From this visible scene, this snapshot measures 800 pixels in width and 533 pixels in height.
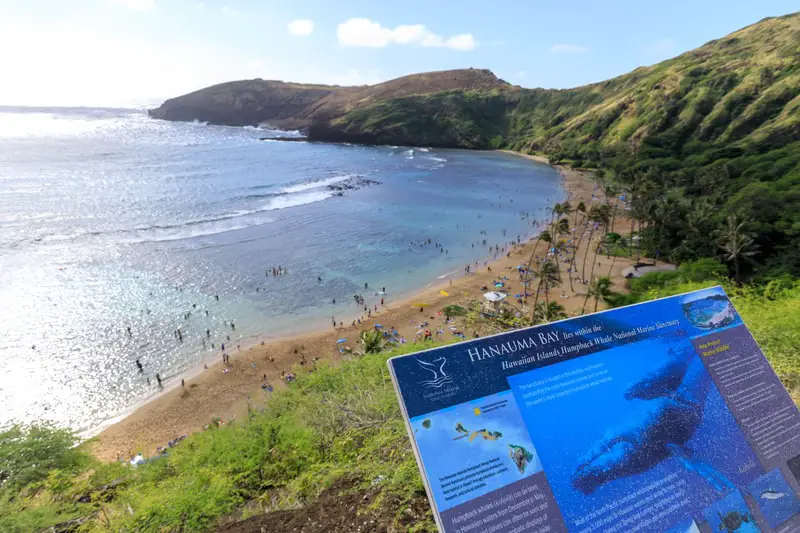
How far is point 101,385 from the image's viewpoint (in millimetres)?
23938

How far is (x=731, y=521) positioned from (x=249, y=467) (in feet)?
32.0

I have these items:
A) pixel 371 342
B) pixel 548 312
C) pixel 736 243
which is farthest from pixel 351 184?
pixel 736 243

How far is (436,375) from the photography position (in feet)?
14.4

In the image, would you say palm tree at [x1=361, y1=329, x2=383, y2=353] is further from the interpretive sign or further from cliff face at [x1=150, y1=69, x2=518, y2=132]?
cliff face at [x1=150, y1=69, x2=518, y2=132]

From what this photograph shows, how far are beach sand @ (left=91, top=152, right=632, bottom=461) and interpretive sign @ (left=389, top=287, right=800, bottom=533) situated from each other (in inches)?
650

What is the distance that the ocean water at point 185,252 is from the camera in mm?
25834

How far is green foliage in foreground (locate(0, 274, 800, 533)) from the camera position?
8.59 metres

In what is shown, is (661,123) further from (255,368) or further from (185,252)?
(255,368)

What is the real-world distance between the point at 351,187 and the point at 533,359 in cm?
7456

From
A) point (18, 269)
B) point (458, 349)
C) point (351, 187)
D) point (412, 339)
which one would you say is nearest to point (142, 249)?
point (18, 269)

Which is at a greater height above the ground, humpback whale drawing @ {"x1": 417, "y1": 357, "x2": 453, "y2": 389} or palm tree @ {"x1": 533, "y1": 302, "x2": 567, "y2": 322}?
humpback whale drawing @ {"x1": 417, "y1": 357, "x2": 453, "y2": 389}

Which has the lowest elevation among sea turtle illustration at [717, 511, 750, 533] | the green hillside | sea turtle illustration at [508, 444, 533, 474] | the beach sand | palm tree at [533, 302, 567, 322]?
the beach sand

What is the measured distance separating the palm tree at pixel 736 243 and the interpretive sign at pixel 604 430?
31.1 meters

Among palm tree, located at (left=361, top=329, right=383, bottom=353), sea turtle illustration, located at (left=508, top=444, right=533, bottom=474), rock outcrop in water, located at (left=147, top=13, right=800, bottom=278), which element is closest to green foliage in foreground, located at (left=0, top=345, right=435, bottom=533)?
sea turtle illustration, located at (left=508, top=444, right=533, bottom=474)
